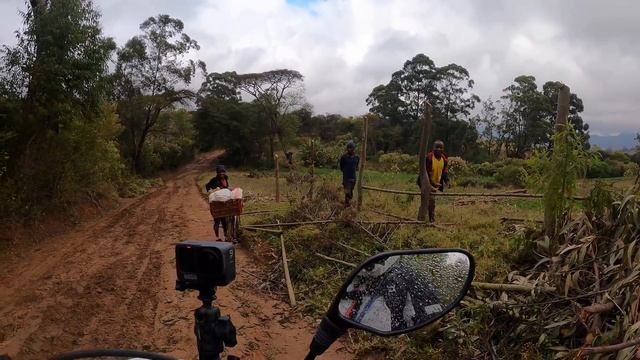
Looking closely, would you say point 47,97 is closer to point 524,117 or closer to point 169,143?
point 169,143

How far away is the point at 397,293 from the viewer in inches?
69.6

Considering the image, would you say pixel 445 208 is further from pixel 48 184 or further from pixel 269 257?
pixel 48 184

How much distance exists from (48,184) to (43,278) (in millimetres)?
5545

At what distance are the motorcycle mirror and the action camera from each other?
353 mm

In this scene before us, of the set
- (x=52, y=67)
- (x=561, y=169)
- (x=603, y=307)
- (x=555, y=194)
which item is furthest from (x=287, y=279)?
(x=52, y=67)

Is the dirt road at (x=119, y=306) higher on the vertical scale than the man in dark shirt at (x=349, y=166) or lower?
lower

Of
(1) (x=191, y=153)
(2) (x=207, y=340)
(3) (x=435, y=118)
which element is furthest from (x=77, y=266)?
(3) (x=435, y=118)

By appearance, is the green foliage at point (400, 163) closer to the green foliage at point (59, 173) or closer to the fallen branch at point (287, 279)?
the green foliage at point (59, 173)

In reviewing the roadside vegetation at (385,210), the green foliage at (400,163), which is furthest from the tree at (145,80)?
the green foliage at (400,163)

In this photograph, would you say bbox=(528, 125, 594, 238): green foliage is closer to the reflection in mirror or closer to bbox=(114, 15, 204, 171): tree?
the reflection in mirror

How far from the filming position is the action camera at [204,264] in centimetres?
146

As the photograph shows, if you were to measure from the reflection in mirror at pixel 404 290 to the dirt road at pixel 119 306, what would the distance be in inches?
127

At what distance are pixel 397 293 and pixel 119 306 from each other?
16.7 ft

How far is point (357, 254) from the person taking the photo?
7176 mm
